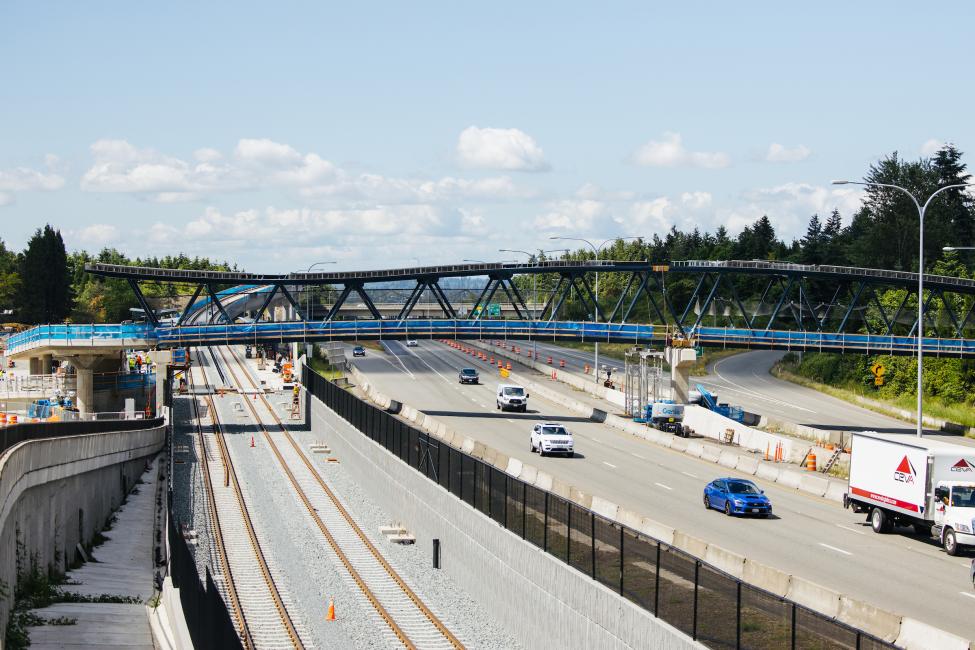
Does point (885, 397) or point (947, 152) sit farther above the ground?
point (947, 152)

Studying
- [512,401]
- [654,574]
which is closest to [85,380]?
[512,401]

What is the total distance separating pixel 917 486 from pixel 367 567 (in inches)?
734

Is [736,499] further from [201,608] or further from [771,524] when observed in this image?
[201,608]

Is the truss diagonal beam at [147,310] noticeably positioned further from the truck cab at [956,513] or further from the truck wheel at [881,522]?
the truck cab at [956,513]

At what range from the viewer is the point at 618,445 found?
2489 inches

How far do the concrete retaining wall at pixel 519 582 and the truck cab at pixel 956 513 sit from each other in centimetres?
1291

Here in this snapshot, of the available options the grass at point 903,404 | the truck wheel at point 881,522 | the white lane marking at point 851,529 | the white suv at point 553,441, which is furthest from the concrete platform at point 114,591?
the grass at point 903,404

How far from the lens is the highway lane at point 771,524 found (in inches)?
1143

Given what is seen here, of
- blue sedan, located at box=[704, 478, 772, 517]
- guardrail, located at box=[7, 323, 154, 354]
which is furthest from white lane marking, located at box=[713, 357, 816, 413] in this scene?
guardrail, located at box=[7, 323, 154, 354]

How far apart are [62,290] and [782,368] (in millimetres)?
93064

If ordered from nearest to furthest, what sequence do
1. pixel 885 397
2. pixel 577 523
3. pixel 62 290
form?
pixel 577 523
pixel 885 397
pixel 62 290

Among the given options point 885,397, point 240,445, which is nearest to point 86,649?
point 240,445

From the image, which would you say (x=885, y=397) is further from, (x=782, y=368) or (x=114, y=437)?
(x=114, y=437)

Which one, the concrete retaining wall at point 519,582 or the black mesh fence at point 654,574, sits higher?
the black mesh fence at point 654,574
